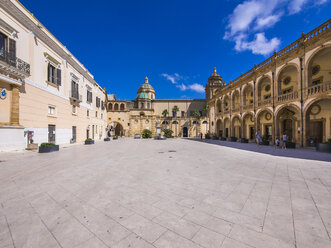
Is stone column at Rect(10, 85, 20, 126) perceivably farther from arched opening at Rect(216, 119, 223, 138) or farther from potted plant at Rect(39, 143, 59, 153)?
arched opening at Rect(216, 119, 223, 138)

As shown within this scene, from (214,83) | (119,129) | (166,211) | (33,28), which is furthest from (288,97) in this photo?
(119,129)

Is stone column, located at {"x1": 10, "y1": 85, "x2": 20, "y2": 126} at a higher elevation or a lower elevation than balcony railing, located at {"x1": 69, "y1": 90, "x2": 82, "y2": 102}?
lower

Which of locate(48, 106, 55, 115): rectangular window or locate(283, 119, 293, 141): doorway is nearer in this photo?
locate(48, 106, 55, 115): rectangular window

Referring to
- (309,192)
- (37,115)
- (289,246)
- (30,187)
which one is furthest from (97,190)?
(37,115)

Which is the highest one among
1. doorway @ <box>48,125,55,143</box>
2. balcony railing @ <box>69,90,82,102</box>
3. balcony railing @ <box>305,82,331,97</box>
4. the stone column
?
balcony railing @ <box>69,90,82,102</box>

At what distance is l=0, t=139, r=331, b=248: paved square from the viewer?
1.98 m

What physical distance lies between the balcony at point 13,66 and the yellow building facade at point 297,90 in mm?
→ 24160

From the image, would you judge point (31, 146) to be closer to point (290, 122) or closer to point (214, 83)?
point (290, 122)

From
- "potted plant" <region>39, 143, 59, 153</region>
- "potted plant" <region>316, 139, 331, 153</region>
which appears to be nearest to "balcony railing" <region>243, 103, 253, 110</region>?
"potted plant" <region>316, 139, 331, 153</region>

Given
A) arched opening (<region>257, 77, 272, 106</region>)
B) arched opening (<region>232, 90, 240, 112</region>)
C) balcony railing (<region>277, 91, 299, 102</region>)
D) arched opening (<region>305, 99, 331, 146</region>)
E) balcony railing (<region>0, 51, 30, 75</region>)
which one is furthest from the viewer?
arched opening (<region>232, 90, 240, 112</region>)

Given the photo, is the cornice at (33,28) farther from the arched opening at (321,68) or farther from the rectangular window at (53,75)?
the arched opening at (321,68)

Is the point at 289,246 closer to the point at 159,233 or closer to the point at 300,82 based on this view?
the point at 159,233

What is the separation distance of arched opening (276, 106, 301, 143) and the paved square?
13.0 metres

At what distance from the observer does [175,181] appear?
14.1 feet
